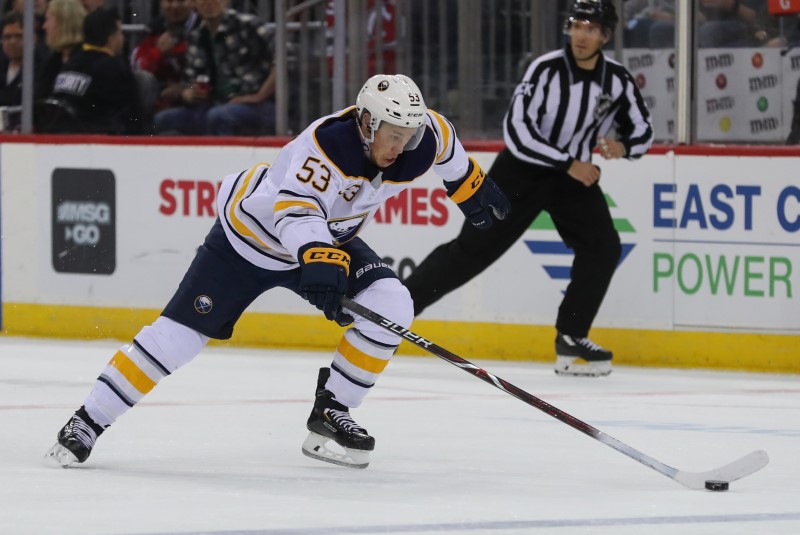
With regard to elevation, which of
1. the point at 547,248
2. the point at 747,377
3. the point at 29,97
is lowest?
the point at 747,377

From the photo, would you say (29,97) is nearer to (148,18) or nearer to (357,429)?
(148,18)

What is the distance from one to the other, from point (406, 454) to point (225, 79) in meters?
3.21

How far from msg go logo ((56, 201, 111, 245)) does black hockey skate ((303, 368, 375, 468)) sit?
300 cm

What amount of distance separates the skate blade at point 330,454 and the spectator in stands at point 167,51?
10.7 feet

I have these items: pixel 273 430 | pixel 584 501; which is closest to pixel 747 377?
pixel 273 430

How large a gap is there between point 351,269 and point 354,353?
0.71ft

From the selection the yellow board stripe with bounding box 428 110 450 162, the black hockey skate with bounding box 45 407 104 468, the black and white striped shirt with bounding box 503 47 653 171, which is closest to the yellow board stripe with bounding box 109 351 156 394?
the black hockey skate with bounding box 45 407 104 468

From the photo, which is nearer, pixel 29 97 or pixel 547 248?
pixel 547 248

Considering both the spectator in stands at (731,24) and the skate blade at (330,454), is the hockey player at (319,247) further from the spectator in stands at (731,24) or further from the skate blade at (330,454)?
the spectator in stands at (731,24)

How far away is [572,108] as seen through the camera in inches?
257

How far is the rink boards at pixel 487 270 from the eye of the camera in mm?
6578

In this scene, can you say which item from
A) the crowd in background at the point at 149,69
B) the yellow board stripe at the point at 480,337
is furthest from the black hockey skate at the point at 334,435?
the crowd in background at the point at 149,69

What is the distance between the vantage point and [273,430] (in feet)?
17.1

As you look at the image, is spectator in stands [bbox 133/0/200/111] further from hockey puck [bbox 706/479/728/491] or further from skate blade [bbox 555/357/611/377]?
hockey puck [bbox 706/479/728/491]
